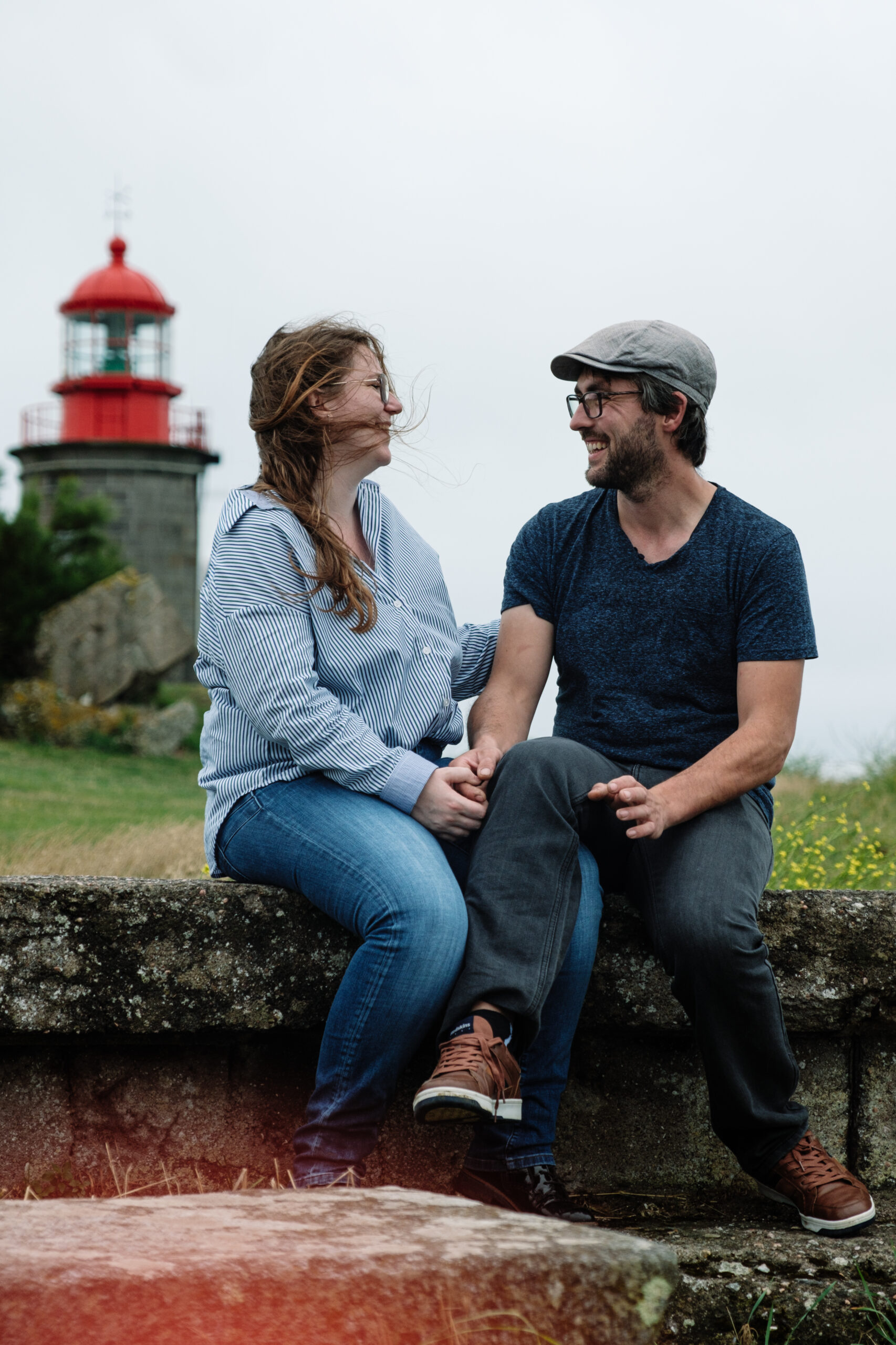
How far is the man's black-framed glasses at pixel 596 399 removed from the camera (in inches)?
114

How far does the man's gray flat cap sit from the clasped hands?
0.92 metres

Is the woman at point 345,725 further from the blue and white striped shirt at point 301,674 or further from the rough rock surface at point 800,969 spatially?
the rough rock surface at point 800,969

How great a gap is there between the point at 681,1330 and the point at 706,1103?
1.80ft

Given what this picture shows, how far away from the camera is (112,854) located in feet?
21.1

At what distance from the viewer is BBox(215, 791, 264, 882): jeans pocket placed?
8.33ft

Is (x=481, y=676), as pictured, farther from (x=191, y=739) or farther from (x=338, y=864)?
(x=191, y=739)

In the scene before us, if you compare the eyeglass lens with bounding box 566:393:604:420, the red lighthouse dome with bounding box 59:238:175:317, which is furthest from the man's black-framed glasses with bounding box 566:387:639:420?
the red lighthouse dome with bounding box 59:238:175:317

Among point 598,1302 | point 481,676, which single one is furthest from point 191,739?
point 598,1302

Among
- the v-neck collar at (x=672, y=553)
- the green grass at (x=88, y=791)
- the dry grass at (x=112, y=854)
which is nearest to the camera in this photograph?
the v-neck collar at (x=672, y=553)

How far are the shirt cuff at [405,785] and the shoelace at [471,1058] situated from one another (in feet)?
1.57

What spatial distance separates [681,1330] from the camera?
2197mm

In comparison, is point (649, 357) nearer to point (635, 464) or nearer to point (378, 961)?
point (635, 464)

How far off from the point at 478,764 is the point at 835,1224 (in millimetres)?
1086

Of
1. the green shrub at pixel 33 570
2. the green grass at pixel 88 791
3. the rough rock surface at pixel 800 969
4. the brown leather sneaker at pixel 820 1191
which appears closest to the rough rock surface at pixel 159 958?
the rough rock surface at pixel 800 969
